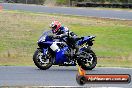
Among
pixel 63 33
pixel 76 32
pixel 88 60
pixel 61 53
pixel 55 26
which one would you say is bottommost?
pixel 76 32

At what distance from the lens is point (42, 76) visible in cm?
1408

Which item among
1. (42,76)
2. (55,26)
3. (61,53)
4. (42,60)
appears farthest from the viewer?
(61,53)

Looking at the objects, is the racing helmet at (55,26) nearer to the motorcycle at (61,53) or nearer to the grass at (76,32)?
the motorcycle at (61,53)

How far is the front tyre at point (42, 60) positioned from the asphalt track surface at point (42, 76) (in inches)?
7.2

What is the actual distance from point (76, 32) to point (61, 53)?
14.3 meters

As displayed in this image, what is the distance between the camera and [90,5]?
59875mm

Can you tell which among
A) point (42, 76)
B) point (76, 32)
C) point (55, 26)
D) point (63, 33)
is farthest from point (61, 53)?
point (76, 32)

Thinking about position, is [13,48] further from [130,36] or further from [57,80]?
[57,80]

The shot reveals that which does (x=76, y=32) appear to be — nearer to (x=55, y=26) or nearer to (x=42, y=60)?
(x=55, y=26)

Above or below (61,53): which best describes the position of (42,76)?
below

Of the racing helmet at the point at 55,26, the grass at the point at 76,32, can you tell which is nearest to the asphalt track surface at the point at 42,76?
the racing helmet at the point at 55,26

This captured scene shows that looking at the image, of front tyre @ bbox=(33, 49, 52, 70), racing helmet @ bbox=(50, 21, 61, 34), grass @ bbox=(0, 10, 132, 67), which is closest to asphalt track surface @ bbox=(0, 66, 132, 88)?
front tyre @ bbox=(33, 49, 52, 70)

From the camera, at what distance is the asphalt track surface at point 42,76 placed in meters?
12.3

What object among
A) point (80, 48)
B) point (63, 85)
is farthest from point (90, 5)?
point (63, 85)
